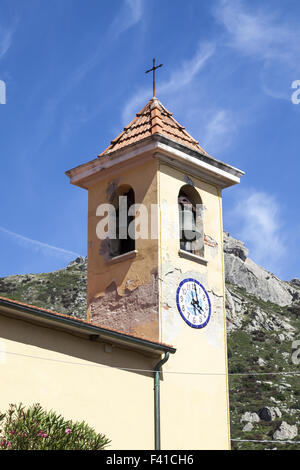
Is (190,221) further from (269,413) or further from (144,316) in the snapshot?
(269,413)

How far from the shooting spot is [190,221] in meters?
17.0

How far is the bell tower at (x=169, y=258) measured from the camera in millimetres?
15375

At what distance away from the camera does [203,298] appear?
16.5 metres

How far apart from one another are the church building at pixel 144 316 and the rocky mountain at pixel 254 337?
36.3m

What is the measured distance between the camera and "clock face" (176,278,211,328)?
1588 centimetres

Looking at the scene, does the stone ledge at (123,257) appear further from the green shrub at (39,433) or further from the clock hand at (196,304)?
the green shrub at (39,433)

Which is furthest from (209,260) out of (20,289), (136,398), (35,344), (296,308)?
(296,308)

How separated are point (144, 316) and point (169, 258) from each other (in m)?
1.30

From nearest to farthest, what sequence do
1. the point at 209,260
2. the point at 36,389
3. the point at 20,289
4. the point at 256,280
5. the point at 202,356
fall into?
the point at 36,389, the point at 202,356, the point at 209,260, the point at 20,289, the point at 256,280

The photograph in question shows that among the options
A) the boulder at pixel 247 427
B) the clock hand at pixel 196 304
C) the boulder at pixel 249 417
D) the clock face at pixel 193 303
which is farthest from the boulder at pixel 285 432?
the clock hand at pixel 196 304

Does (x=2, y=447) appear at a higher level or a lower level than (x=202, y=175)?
lower

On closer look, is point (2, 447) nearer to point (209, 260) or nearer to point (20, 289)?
point (209, 260)
